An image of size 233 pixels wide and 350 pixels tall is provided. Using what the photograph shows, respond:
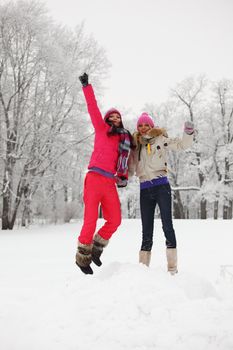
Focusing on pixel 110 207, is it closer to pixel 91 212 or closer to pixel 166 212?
pixel 91 212

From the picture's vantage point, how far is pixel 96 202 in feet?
12.7

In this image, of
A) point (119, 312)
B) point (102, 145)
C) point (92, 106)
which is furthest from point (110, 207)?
point (119, 312)

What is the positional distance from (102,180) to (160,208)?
753 mm

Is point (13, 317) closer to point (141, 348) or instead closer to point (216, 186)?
point (141, 348)

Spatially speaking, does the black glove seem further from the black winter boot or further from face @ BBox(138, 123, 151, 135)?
the black winter boot

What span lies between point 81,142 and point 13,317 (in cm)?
1389

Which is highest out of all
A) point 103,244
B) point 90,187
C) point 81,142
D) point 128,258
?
point 81,142

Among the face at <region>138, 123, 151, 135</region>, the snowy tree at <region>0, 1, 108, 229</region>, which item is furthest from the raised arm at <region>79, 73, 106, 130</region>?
the snowy tree at <region>0, 1, 108, 229</region>

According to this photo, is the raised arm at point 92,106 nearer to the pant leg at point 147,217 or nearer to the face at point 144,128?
the face at point 144,128

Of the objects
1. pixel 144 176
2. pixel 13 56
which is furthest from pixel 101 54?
pixel 144 176

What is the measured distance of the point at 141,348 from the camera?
6.99ft

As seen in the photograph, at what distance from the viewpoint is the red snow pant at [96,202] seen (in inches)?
151

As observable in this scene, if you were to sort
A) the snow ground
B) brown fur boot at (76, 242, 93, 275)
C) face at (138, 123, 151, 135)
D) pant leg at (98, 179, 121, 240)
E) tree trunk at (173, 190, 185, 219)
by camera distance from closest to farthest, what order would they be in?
the snow ground < brown fur boot at (76, 242, 93, 275) < pant leg at (98, 179, 121, 240) < face at (138, 123, 151, 135) < tree trunk at (173, 190, 185, 219)

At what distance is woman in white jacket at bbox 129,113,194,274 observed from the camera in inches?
155
